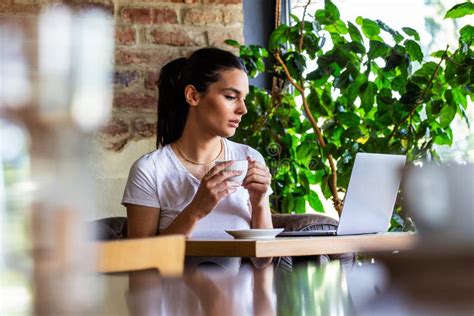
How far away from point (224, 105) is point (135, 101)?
1.01m

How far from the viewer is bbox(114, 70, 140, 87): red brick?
421 centimetres

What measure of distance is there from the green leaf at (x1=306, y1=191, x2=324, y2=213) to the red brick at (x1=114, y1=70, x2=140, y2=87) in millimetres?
1048

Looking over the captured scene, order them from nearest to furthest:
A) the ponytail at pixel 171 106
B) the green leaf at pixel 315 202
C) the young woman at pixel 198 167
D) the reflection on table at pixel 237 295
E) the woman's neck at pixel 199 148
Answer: the reflection on table at pixel 237 295 → the young woman at pixel 198 167 → the woman's neck at pixel 199 148 → the ponytail at pixel 171 106 → the green leaf at pixel 315 202

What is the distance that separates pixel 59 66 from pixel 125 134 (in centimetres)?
389

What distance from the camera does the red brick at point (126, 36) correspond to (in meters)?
4.18

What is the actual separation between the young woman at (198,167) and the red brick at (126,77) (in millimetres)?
690

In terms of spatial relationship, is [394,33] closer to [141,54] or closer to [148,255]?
[141,54]

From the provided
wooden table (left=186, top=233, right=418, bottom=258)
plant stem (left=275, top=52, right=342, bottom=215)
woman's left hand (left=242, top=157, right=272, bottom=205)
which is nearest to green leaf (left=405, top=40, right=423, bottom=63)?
plant stem (left=275, top=52, right=342, bottom=215)

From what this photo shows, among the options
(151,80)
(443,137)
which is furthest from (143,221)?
(443,137)

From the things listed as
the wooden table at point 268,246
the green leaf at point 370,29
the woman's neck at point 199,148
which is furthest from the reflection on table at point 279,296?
the green leaf at point 370,29

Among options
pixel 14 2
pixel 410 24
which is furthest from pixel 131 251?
pixel 410 24

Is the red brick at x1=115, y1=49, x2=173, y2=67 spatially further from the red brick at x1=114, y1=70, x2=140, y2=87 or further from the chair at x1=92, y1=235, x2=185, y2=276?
the chair at x1=92, y1=235, x2=185, y2=276

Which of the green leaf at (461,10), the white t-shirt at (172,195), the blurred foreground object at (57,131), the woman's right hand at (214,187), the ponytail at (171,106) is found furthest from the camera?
the green leaf at (461,10)

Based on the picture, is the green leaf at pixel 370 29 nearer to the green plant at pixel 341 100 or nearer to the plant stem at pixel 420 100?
the green plant at pixel 341 100
